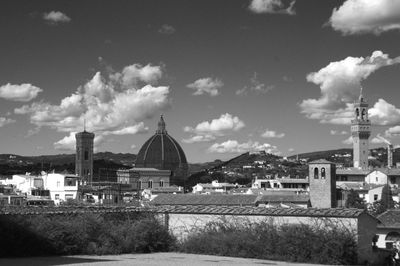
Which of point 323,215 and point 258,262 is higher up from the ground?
point 323,215

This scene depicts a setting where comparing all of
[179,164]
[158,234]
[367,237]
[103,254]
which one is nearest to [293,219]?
[367,237]

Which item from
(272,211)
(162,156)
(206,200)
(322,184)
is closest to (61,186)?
(206,200)

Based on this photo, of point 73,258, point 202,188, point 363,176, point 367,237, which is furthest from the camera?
point 202,188

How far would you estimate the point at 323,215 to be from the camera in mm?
21594

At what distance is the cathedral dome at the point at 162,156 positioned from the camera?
168000 millimetres

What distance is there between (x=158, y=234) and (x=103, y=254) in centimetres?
261

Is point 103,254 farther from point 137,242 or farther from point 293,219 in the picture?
point 293,219

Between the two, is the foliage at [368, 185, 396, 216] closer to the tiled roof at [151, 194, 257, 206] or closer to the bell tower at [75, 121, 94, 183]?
the tiled roof at [151, 194, 257, 206]

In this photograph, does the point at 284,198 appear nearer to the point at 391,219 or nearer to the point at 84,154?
the point at 391,219

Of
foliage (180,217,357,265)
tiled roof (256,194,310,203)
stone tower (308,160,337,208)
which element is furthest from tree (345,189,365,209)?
foliage (180,217,357,265)

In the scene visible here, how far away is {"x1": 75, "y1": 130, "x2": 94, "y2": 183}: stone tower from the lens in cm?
17250

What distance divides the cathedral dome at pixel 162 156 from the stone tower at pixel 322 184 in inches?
3863

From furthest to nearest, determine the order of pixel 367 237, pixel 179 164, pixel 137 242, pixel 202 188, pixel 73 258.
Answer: pixel 179 164, pixel 202 188, pixel 137 242, pixel 367 237, pixel 73 258

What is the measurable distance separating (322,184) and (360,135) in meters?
66.6
